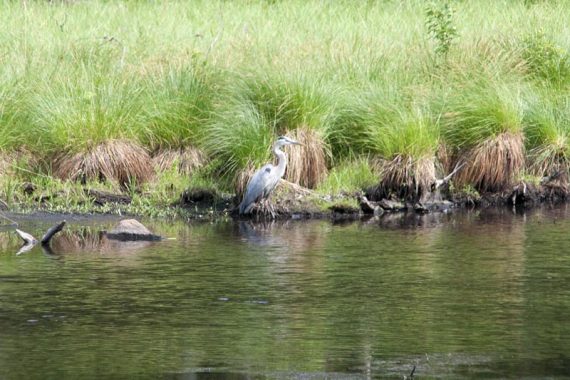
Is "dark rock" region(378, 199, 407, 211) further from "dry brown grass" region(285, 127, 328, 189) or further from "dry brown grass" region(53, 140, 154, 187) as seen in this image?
"dry brown grass" region(53, 140, 154, 187)

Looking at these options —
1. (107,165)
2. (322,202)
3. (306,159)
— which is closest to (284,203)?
(322,202)

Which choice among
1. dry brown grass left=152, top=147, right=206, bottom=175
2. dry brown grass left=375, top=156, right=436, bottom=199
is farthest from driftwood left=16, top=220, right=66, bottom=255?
dry brown grass left=375, top=156, right=436, bottom=199

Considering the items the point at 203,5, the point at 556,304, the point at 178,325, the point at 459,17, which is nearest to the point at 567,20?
the point at 459,17

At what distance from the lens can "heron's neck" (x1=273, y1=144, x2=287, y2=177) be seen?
13.5 m

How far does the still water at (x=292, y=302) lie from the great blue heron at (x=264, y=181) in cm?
34

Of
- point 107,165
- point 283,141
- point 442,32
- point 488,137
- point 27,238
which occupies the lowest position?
point 27,238

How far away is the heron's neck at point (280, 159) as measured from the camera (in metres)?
13.5

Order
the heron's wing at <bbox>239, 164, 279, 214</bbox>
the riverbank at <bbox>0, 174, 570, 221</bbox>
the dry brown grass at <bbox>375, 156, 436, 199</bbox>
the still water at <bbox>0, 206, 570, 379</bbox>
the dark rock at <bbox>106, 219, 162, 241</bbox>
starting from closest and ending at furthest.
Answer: the still water at <bbox>0, 206, 570, 379</bbox>
the dark rock at <bbox>106, 219, 162, 241</bbox>
the heron's wing at <bbox>239, 164, 279, 214</bbox>
the riverbank at <bbox>0, 174, 570, 221</bbox>
the dry brown grass at <bbox>375, 156, 436, 199</bbox>

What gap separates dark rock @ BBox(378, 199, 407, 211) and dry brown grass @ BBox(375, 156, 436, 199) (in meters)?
0.16

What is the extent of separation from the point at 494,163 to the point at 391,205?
1410mm

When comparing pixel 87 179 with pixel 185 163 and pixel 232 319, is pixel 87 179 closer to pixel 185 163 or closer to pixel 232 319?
pixel 185 163

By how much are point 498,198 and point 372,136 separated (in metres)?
1.63

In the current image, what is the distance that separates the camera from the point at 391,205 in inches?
567

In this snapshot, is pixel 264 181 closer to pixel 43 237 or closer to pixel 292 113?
pixel 292 113
